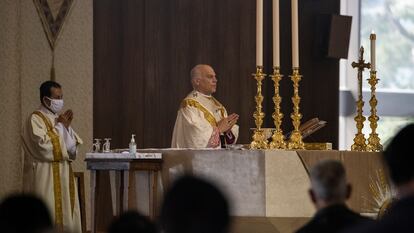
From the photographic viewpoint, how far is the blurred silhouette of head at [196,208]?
10.0ft

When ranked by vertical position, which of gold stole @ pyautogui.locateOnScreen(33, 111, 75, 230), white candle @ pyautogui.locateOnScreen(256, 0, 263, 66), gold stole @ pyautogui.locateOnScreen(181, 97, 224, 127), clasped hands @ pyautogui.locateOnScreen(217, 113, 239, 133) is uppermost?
white candle @ pyautogui.locateOnScreen(256, 0, 263, 66)

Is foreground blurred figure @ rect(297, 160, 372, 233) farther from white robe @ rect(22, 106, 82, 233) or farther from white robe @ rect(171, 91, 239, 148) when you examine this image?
white robe @ rect(22, 106, 82, 233)

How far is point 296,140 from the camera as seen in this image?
850 cm

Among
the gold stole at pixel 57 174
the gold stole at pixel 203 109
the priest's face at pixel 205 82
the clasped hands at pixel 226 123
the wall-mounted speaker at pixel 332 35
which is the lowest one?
the gold stole at pixel 57 174

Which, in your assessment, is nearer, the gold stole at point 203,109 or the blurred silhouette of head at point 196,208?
the blurred silhouette of head at point 196,208

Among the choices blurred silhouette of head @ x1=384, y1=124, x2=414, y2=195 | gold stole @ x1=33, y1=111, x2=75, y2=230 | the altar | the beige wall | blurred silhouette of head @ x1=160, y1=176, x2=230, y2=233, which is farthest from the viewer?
the beige wall

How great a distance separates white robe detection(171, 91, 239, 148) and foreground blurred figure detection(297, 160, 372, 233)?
5.62m

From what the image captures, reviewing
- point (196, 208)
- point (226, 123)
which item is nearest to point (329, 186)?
point (196, 208)

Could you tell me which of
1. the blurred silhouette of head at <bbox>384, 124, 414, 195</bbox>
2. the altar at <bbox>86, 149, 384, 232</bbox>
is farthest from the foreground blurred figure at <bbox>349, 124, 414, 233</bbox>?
the altar at <bbox>86, 149, 384, 232</bbox>

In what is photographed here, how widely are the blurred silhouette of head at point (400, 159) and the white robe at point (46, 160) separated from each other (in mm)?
6587

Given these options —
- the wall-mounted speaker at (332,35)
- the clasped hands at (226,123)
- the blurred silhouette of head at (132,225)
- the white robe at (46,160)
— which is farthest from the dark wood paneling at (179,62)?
the blurred silhouette of head at (132,225)

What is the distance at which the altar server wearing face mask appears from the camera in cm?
980

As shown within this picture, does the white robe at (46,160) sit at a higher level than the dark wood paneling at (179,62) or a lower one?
lower

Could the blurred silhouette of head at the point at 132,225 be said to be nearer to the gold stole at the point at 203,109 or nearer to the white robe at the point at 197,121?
the white robe at the point at 197,121
